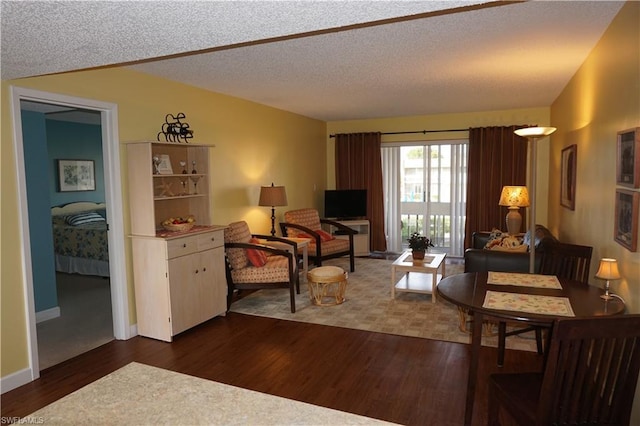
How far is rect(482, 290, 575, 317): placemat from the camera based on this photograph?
217cm

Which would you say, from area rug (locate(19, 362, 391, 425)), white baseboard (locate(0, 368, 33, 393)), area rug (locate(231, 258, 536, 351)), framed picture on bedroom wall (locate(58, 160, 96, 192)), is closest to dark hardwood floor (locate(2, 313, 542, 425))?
white baseboard (locate(0, 368, 33, 393))

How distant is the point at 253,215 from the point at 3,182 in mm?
3140

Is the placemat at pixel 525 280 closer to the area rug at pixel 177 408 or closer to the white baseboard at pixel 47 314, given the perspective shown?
the area rug at pixel 177 408

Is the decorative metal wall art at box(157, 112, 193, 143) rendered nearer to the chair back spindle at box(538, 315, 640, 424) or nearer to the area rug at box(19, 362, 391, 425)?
the area rug at box(19, 362, 391, 425)

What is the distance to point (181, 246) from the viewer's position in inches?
153

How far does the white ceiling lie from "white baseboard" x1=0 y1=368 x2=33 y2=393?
2076 mm

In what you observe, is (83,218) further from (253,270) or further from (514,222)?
(514,222)

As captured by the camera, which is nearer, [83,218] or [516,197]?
[516,197]

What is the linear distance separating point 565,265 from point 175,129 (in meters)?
3.76

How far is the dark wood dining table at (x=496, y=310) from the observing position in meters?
2.14

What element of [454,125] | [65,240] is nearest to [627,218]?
[454,125]

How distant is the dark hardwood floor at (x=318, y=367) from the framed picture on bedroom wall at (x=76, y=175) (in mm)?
4507

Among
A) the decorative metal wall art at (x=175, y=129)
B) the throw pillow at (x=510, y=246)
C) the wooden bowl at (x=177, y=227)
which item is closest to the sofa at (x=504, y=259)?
the throw pillow at (x=510, y=246)

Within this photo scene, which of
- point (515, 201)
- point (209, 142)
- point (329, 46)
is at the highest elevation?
point (329, 46)
